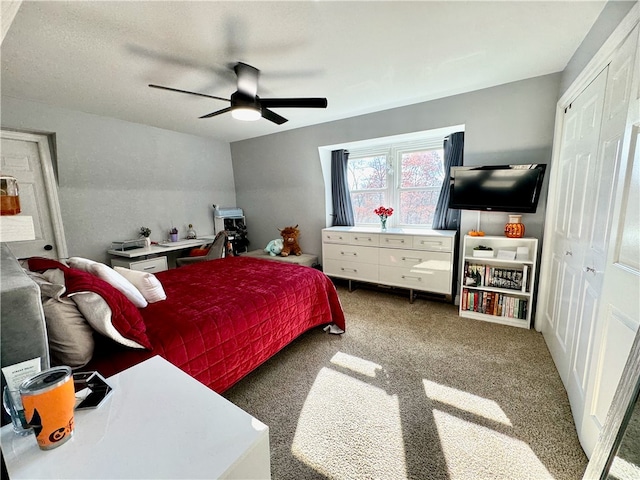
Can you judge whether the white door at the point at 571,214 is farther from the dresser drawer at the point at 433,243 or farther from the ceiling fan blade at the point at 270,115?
the ceiling fan blade at the point at 270,115

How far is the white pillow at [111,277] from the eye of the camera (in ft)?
5.31

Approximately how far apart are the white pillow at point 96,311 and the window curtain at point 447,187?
343 cm

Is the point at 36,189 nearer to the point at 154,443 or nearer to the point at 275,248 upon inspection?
the point at 275,248

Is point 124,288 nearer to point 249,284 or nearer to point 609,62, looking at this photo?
point 249,284

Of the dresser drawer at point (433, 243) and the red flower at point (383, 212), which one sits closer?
the dresser drawer at point (433, 243)

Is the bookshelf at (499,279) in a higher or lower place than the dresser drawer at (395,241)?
lower

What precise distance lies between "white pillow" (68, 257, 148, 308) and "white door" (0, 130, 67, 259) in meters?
2.12

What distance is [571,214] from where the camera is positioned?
197 centimetres

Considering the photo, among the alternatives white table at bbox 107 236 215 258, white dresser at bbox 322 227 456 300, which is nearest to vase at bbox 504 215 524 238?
white dresser at bbox 322 227 456 300

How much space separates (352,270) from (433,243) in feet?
3.88

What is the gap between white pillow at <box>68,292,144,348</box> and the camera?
50.1 inches

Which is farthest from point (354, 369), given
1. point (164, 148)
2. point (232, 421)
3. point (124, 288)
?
point (164, 148)

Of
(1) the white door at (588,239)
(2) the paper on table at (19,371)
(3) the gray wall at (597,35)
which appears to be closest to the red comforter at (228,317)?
(2) the paper on table at (19,371)

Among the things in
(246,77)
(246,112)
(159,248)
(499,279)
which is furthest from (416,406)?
(159,248)
